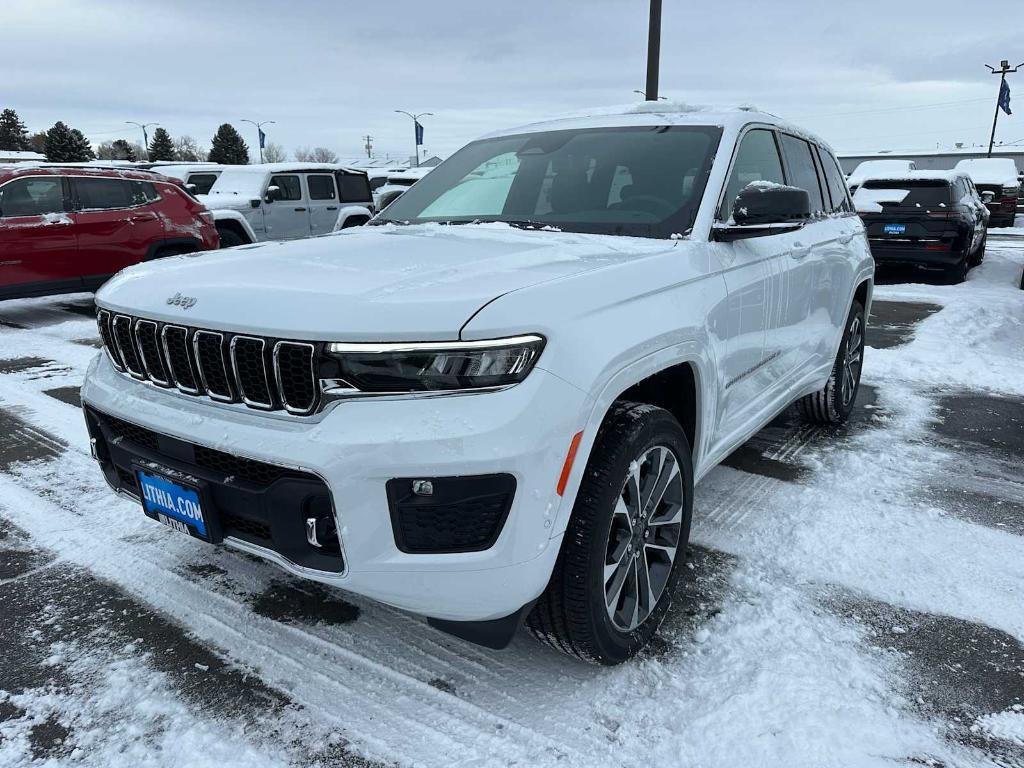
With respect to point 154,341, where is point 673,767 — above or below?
below

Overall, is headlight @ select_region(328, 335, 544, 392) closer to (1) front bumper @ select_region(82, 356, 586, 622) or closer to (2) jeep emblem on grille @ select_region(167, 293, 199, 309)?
(1) front bumper @ select_region(82, 356, 586, 622)

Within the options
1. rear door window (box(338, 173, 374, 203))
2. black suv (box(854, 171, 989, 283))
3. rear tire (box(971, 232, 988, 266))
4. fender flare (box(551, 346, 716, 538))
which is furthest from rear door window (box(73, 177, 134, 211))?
rear tire (box(971, 232, 988, 266))

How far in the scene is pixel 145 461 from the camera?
7.43 ft

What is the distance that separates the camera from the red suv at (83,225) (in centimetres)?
818

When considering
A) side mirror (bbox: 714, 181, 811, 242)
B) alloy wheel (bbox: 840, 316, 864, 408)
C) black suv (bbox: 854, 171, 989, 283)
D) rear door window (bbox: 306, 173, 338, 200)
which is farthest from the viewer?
rear door window (bbox: 306, 173, 338, 200)

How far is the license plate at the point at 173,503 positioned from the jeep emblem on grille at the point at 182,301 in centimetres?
51

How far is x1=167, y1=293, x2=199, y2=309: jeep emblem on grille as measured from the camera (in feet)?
7.06

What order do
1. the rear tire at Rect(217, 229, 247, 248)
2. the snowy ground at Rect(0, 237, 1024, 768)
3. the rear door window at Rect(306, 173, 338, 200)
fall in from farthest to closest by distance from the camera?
the rear door window at Rect(306, 173, 338, 200)
the rear tire at Rect(217, 229, 247, 248)
the snowy ground at Rect(0, 237, 1024, 768)

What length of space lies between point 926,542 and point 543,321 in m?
2.34

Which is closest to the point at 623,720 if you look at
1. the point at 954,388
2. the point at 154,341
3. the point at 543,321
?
the point at 543,321

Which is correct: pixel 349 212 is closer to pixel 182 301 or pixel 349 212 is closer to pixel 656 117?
pixel 656 117

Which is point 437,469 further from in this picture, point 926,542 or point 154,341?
point 926,542

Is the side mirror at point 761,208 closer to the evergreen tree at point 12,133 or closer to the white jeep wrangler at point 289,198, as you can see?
the white jeep wrangler at point 289,198

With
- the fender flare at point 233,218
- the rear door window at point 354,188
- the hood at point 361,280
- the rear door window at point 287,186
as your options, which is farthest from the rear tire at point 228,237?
the hood at point 361,280
